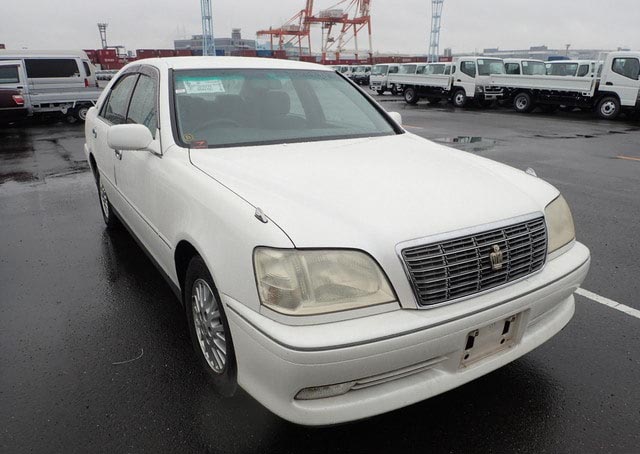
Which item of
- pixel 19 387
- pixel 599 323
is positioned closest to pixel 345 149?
pixel 599 323

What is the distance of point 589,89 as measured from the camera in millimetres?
16781

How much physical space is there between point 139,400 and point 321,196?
54.3 inches

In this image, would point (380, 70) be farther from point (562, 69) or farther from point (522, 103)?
point (562, 69)

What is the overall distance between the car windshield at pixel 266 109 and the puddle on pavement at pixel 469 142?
694cm

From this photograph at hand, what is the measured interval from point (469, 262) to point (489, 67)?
847 inches

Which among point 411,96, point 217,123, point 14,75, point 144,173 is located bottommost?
point 411,96

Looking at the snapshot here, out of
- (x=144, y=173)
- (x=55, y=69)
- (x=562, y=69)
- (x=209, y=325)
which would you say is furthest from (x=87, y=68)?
(x=209, y=325)

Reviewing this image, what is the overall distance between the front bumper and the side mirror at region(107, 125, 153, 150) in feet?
4.18

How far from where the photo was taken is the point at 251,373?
6.28 ft

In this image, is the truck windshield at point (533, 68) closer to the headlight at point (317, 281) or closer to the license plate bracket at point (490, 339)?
the license plate bracket at point (490, 339)

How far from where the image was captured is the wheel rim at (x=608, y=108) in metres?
16.6

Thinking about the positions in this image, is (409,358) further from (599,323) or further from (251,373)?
(599,323)

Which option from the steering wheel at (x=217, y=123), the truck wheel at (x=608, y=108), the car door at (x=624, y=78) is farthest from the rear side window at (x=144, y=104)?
the truck wheel at (x=608, y=108)

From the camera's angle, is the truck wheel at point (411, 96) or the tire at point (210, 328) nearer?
the tire at point (210, 328)
